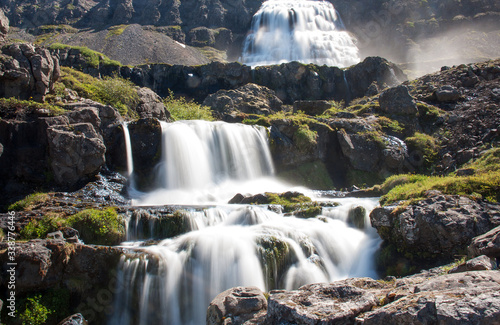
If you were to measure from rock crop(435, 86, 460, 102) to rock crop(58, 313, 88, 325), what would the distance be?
25389mm

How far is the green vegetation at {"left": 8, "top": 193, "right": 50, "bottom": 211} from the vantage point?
10.9 meters

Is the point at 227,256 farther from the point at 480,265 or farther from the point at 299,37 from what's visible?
the point at 299,37

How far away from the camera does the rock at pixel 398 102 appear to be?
22.1 meters

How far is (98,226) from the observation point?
29.2ft

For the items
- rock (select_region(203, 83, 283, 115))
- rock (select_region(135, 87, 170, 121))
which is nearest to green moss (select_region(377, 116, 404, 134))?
rock (select_region(203, 83, 283, 115))

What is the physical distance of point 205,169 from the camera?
17.6 metres

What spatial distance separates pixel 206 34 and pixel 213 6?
1219 cm

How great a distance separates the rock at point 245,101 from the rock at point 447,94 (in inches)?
549

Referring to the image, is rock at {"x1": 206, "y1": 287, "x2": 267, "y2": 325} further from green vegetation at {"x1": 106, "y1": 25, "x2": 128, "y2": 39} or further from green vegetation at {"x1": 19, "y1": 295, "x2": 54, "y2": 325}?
green vegetation at {"x1": 106, "y1": 25, "x2": 128, "y2": 39}

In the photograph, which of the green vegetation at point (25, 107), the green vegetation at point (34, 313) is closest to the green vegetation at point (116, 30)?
the green vegetation at point (25, 107)

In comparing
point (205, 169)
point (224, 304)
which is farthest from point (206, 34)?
point (224, 304)

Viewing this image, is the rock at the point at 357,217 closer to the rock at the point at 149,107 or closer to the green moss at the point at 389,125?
the green moss at the point at 389,125

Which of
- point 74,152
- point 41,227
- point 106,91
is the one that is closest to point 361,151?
point 74,152

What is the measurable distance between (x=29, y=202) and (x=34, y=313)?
642cm
